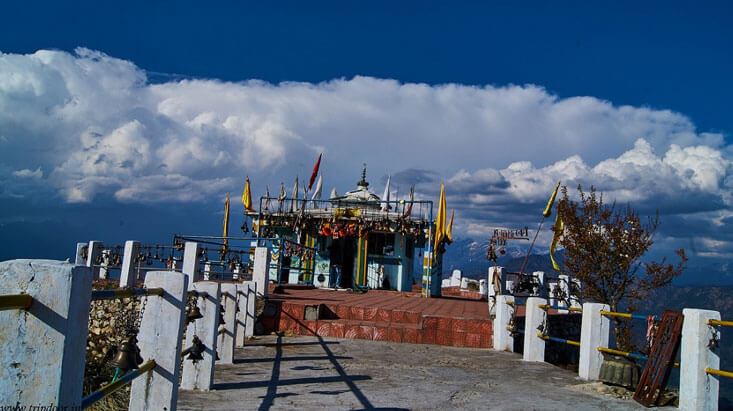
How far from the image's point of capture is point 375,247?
26.4 metres

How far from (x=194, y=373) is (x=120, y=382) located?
3.10 meters

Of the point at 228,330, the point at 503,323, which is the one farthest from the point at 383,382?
the point at 503,323

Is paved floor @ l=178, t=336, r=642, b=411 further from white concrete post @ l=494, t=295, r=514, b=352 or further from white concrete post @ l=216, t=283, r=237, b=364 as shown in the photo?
white concrete post @ l=494, t=295, r=514, b=352

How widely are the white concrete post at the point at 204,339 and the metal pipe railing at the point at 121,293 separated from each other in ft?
7.10

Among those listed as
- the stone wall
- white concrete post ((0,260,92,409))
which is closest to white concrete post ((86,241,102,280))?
the stone wall

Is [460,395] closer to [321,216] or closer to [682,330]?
[682,330]

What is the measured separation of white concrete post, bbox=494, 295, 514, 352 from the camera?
37.4 feet

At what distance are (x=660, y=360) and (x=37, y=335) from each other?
6.68m

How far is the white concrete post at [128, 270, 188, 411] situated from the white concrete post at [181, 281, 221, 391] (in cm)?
191

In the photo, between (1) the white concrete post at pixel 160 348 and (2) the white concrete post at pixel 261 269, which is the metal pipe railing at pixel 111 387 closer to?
(1) the white concrete post at pixel 160 348

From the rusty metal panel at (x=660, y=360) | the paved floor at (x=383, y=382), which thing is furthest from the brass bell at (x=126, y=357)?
the rusty metal panel at (x=660, y=360)

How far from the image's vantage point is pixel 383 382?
752 centimetres

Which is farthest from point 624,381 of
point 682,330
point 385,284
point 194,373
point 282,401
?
point 385,284

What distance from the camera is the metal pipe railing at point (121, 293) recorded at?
126 inches
